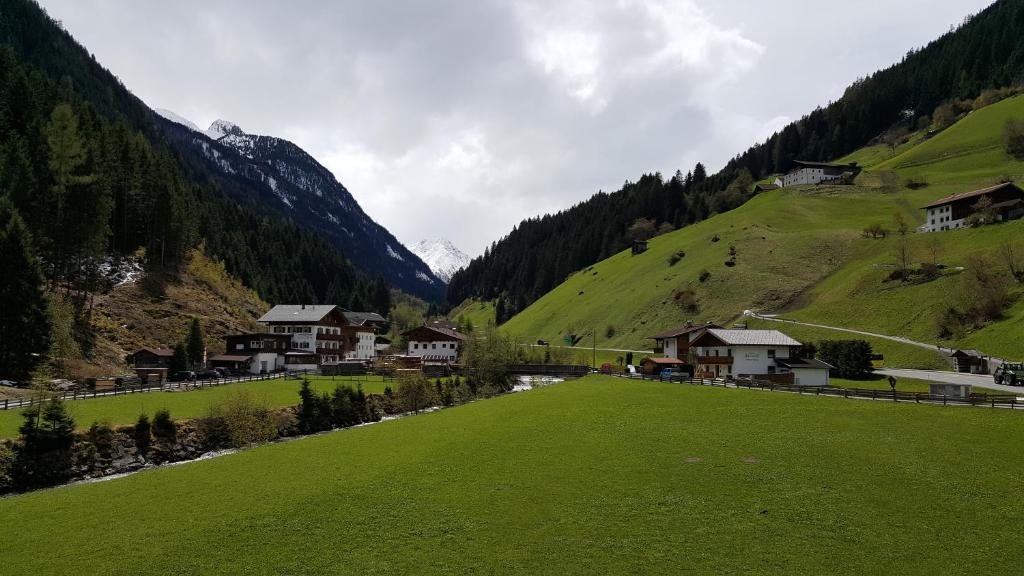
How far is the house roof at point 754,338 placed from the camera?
75250 millimetres

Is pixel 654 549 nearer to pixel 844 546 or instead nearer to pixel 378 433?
pixel 844 546

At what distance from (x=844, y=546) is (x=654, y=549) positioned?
653cm

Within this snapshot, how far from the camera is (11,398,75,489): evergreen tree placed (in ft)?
110

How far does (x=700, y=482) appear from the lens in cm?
2778

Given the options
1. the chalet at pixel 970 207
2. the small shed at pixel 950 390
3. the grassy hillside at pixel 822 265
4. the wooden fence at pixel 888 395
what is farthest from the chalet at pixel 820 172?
the small shed at pixel 950 390

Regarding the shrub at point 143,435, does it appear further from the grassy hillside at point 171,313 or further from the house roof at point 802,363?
the house roof at point 802,363

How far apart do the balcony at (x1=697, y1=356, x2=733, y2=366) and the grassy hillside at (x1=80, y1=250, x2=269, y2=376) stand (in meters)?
73.9

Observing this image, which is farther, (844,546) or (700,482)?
(700,482)

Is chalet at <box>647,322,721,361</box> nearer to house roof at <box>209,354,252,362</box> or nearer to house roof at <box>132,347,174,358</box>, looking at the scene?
house roof at <box>209,354,252,362</box>

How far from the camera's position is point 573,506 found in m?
25.0

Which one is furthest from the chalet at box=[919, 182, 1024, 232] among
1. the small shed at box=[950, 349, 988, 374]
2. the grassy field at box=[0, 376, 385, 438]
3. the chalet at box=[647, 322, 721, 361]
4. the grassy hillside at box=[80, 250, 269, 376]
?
the grassy hillside at box=[80, 250, 269, 376]

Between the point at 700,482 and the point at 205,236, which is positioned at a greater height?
the point at 205,236

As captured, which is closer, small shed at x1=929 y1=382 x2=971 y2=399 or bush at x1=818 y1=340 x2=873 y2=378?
small shed at x1=929 y1=382 x2=971 y2=399

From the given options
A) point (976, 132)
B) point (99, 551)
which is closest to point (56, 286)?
point (99, 551)
